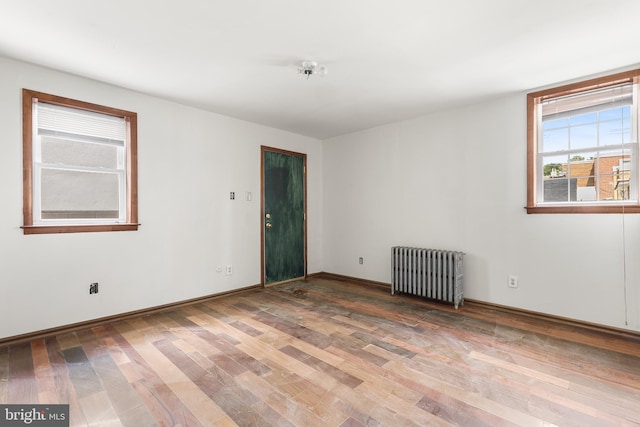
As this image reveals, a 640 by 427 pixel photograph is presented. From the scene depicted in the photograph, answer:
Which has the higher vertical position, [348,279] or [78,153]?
[78,153]

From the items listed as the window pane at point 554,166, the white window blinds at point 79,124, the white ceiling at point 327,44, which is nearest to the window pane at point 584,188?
the window pane at point 554,166

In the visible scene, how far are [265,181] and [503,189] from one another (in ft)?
10.8

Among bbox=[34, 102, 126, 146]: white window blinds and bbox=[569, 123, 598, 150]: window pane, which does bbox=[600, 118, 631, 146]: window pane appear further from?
bbox=[34, 102, 126, 146]: white window blinds

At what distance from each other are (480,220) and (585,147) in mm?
1259

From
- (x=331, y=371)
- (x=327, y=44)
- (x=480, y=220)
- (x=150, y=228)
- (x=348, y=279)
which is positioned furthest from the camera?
(x=348, y=279)

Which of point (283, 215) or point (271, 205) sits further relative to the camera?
point (283, 215)

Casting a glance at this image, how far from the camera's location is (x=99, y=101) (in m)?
3.23

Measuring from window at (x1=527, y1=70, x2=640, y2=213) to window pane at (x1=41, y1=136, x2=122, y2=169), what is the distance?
4679 mm

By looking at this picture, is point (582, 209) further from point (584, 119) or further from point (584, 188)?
point (584, 119)

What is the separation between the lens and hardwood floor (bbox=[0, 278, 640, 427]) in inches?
71.4

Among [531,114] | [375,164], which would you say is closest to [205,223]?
[375,164]

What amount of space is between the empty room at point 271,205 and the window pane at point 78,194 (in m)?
0.02

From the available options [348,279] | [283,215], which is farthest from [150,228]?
[348,279]

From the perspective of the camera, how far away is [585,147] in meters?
3.15
